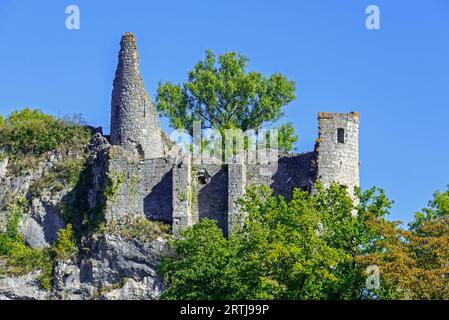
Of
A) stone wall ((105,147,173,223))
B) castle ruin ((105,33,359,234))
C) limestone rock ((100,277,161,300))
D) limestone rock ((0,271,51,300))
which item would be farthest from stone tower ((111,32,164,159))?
limestone rock ((0,271,51,300))

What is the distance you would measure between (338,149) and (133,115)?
9622 millimetres

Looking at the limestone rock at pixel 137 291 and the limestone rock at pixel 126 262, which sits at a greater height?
the limestone rock at pixel 126 262

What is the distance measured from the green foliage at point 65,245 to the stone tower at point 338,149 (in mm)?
11030

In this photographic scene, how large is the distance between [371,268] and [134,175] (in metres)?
14.1

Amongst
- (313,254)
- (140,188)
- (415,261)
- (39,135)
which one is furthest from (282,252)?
(39,135)

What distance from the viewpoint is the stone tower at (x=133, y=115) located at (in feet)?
237

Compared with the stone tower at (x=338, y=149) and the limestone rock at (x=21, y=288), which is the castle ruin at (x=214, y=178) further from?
the limestone rock at (x=21, y=288)

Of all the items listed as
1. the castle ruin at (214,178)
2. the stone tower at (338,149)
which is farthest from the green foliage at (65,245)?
the stone tower at (338,149)

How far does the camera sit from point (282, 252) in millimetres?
60344

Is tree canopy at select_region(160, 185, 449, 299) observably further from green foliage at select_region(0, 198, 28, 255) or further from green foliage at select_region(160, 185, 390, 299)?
green foliage at select_region(0, 198, 28, 255)

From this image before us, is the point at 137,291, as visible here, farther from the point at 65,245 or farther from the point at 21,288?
the point at 21,288

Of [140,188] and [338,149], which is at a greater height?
[338,149]

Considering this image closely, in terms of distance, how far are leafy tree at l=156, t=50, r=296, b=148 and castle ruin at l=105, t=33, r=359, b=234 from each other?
7.85m
